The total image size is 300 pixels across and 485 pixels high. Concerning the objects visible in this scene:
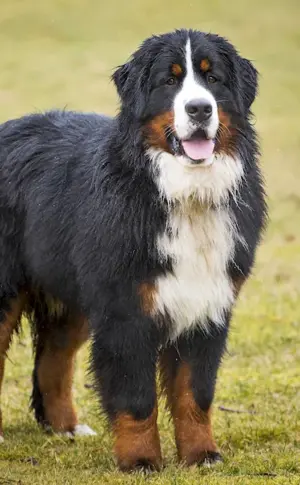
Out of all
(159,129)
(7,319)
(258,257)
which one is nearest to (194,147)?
(159,129)

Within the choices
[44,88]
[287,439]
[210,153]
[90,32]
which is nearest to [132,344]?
[210,153]

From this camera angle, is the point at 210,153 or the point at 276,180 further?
the point at 276,180

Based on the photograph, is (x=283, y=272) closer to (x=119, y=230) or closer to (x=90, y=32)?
(x=119, y=230)

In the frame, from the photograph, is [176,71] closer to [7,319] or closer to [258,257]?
[7,319]

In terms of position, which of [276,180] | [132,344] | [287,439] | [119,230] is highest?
[119,230]

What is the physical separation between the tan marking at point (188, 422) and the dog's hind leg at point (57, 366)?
135 centimetres

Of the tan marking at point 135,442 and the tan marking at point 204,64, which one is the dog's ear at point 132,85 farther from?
the tan marking at point 135,442

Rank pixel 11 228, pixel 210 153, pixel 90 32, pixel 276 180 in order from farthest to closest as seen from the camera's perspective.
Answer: pixel 90 32, pixel 276 180, pixel 11 228, pixel 210 153

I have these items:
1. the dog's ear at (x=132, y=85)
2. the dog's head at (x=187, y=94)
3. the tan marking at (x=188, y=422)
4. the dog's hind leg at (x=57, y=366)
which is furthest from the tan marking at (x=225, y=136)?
the dog's hind leg at (x=57, y=366)

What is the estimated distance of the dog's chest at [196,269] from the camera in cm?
573

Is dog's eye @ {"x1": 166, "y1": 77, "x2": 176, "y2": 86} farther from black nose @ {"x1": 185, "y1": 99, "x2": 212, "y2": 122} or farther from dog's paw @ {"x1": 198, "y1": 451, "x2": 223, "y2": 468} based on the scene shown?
dog's paw @ {"x1": 198, "y1": 451, "x2": 223, "y2": 468}

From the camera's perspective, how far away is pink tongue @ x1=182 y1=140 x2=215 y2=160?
18.2ft

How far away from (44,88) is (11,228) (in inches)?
810

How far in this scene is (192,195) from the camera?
5.75m
